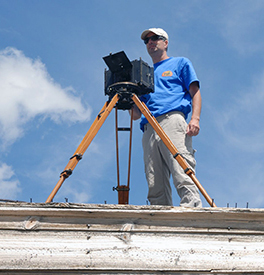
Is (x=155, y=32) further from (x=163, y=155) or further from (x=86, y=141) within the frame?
(x=86, y=141)

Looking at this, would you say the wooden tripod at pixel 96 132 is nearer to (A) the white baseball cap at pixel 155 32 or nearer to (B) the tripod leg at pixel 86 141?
(B) the tripod leg at pixel 86 141

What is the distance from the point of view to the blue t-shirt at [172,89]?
17.0ft

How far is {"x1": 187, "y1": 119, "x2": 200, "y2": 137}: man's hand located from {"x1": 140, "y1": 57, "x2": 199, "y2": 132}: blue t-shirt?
266mm

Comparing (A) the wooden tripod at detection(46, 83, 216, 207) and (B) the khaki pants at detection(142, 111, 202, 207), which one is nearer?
(A) the wooden tripod at detection(46, 83, 216, 207)

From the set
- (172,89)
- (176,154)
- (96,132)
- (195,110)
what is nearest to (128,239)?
(176,154)

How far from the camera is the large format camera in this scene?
491 centimetres

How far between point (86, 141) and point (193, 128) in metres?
1.35

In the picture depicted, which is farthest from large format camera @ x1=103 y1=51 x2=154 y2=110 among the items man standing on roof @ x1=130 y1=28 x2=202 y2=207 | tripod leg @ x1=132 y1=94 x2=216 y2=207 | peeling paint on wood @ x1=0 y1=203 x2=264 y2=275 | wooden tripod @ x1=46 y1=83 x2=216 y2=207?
peeling paint on wood @ x1=0 y1=203 x2=264 y2=275

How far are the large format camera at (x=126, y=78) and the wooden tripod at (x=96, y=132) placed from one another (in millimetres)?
47

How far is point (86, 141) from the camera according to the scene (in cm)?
435

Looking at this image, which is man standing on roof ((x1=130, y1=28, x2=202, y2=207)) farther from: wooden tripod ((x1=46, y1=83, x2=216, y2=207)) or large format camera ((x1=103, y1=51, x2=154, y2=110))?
wooden tripod ((x1=46, y1=83, x2=216, y2=207))

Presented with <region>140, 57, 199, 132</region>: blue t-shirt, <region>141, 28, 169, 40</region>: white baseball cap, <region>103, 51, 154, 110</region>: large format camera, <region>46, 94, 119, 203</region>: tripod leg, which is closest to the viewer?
<region>46, 94, 119, 203</region>: tripod leg

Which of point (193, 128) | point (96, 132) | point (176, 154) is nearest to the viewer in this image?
point (176, 154)

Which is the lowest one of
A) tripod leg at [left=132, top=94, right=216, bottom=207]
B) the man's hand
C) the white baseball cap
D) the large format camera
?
tripod leg at [left=132, top=94, right=216, bottom=207]
